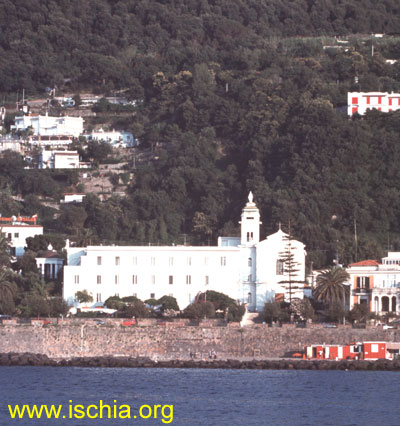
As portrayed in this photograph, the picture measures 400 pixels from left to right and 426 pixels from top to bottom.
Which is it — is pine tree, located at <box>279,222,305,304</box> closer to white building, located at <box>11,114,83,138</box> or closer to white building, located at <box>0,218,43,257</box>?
white building, located at <box>0,218,43,257</box>

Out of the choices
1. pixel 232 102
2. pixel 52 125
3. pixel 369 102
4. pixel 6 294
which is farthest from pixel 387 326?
pixel 52 125

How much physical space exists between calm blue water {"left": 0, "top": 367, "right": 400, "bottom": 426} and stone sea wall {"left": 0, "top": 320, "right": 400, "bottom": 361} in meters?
4.72

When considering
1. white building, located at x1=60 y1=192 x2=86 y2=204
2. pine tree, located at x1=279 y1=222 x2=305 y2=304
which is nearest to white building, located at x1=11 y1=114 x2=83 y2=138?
white building, located at x1=60 y1=192 x2=86 y2=204

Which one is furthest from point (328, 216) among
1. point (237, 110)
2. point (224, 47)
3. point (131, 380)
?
point (224, 47)

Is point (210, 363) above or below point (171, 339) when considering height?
below

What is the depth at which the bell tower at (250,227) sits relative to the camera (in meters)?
94.8

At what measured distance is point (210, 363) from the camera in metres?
80.6

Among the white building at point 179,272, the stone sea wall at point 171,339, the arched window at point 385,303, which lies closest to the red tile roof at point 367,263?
the arched window at point 385,303

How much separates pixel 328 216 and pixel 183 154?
19.6 metres

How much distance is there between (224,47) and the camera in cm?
15738

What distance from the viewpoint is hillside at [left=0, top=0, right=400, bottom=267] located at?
111m

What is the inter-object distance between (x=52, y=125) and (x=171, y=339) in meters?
60.0

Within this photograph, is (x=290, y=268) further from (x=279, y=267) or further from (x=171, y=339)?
(x=171, y=339)

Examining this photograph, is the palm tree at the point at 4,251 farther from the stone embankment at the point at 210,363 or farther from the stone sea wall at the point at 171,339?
the stone embankment at the point at 210,363
